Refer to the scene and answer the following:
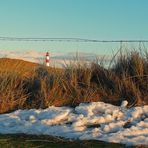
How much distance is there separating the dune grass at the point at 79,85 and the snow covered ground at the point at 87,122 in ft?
1.78

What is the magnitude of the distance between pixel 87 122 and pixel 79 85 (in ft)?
8.25

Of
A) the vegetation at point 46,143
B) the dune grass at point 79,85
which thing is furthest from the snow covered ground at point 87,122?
the dune grass at point 79,85

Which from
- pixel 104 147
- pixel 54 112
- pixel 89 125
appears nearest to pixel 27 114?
pixel 54 112

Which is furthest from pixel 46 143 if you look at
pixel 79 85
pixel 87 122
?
pixel 79 85

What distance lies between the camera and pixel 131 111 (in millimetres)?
10625

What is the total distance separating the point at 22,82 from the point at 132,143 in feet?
15.3

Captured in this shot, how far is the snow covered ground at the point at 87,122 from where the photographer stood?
9250mm

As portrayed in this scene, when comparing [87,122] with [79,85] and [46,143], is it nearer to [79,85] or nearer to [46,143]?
[46,143]

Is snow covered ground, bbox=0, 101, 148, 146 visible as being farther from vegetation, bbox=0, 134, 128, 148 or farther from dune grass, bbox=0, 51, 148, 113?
dune grass, bbox=0, 51, 148, 113

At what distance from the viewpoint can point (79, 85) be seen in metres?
12.5

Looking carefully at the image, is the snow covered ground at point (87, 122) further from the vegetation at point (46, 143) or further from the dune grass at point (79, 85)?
the dune grass at point (79, 85)

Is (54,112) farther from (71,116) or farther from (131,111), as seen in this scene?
(131,111)

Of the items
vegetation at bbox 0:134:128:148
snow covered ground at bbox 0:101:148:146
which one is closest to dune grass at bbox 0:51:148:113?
snow covered ground at bbox 0:101:148:146

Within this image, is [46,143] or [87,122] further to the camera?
[87,122]
